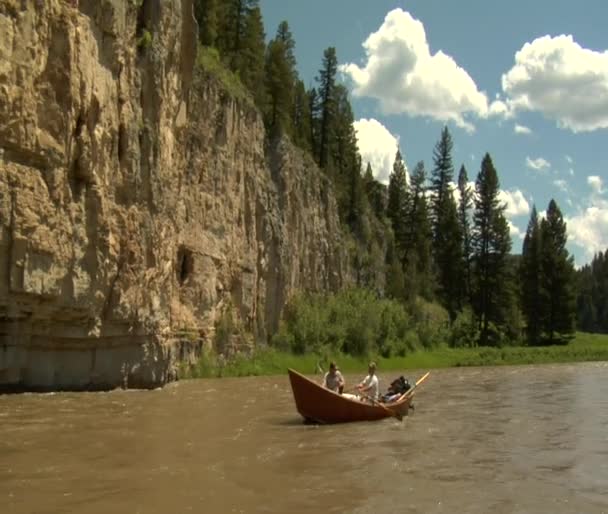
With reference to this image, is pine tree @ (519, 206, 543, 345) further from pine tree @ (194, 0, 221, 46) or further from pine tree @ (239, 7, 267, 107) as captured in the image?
pine tree @ (194, 0, 221, 46)

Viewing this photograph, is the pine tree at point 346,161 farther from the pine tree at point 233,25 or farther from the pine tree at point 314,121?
the pine tree at point 233,25

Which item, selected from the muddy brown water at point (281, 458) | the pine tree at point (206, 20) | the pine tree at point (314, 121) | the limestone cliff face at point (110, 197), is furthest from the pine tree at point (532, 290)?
the muddy brown water at point (281, 458)

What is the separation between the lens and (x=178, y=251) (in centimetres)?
3484

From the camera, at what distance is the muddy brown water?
10648mm


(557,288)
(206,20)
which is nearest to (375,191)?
(557,288)

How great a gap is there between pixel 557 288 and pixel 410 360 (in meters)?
27.0

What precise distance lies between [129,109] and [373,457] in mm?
18103

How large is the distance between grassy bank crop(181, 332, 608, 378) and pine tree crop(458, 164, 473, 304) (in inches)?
485

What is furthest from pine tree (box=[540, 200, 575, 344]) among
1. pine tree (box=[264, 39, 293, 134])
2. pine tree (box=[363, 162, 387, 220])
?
pine tree (box=[264, 39, 293, 134])

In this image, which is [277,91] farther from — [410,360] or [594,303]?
[594,303]

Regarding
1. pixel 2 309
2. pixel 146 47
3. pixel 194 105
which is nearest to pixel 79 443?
pixel 2 309

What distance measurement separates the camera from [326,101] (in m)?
72.6

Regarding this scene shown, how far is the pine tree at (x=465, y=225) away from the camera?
263ft

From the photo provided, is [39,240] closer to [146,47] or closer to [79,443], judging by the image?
[79,443]
